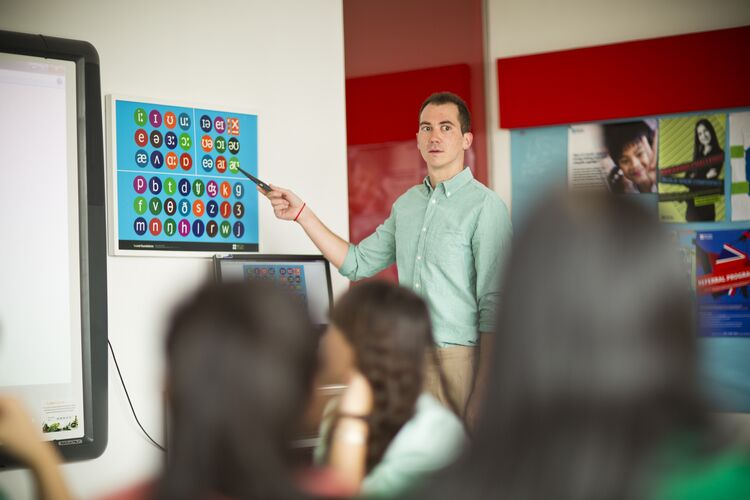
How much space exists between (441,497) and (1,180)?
124 cm

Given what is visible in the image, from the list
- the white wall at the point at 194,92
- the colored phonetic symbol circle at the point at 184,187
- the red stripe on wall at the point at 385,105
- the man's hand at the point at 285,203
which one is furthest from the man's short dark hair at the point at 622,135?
the colored phonetic symbol circle at the point at 184,187

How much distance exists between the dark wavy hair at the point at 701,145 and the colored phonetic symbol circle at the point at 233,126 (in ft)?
7.74

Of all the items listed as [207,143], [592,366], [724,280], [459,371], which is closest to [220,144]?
[207,143]

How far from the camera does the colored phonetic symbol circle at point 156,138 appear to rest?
236cm

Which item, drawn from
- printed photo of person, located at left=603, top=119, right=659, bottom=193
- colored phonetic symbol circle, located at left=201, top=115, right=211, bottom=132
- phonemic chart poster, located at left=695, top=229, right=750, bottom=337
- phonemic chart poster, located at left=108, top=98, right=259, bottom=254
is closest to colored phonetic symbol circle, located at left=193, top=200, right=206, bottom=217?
phonemic chart poster, located at left=108, top=98, right=259, bottom=254

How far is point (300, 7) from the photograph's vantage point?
279 cm

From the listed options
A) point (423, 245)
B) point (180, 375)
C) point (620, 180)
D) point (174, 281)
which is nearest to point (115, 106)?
point (174, 281)

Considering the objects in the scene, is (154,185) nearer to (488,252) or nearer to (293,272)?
(293,272)

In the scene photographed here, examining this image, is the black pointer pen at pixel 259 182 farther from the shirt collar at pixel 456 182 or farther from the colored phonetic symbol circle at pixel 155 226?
the shirt collar at pixel 456 182

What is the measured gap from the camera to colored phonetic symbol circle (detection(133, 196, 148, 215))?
231 centimetres

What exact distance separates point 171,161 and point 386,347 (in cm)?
123

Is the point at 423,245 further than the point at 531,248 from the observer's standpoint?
Yes

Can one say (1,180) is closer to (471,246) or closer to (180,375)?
(180,375)

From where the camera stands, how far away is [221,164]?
8.24 feet
